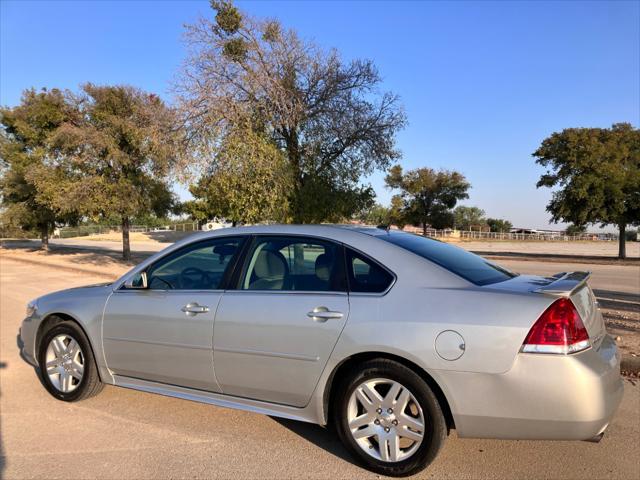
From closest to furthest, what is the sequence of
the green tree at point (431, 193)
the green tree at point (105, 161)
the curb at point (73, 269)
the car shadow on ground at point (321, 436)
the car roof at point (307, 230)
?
1. the car shadow on ground at point (321, 436)
2. the car roof at point (307, 230)
3. the curb at point (73, 269)
4. the green tree at point (105, 161)
5. the green tree at point (431, 193)

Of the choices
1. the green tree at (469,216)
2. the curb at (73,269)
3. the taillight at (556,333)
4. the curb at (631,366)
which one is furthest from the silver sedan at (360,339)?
the green tree at (469,216)

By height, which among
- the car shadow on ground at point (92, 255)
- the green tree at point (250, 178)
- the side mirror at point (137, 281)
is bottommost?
the car shadow on ground at point (92, 255)

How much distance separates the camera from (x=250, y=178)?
12453mm

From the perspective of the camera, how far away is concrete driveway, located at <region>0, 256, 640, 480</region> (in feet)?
10.7

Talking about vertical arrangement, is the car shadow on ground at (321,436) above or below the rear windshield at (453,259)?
below

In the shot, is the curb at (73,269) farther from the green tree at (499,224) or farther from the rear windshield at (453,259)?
the green tree at (499,224)

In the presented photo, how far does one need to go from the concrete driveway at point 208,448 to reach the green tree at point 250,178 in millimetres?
8211

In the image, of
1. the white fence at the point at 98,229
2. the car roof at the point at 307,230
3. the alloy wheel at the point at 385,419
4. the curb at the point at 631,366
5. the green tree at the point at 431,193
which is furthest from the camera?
the white fence at the point at 98,229

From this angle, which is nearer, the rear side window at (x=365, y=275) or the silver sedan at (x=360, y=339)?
the silver sedan at (x=360, y=339)

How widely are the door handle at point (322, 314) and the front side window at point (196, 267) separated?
91 centimetres

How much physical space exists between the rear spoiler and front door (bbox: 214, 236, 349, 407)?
1250 mm

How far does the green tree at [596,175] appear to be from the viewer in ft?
82.8

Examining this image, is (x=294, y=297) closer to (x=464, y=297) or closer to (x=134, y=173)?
(x=464, y=297)

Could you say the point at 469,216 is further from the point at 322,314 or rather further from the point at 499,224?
the point at 322,314
